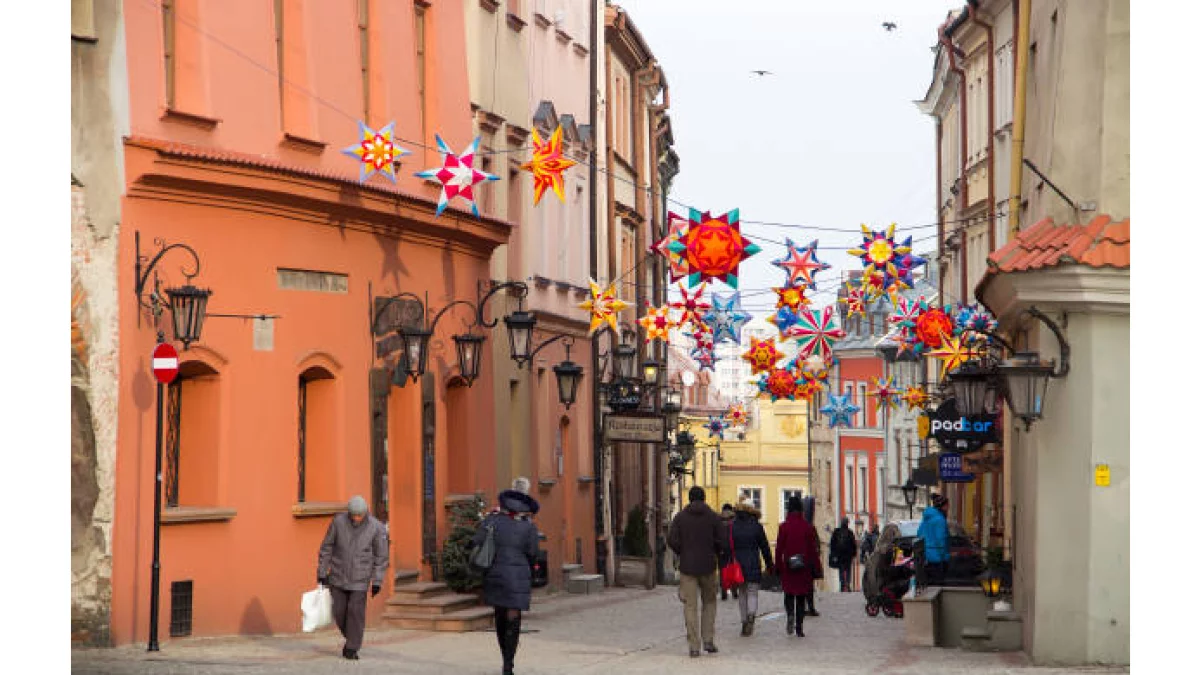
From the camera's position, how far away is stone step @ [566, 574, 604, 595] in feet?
114

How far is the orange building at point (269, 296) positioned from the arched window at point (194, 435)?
2cm

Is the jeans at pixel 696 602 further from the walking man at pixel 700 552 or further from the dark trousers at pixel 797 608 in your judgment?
the dark trousers at pixel 797 608

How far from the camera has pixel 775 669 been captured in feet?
63.0

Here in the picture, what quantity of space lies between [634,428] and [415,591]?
11.4m

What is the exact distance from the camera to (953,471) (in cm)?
3238

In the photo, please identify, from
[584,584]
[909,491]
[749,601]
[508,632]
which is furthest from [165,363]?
[909,491]

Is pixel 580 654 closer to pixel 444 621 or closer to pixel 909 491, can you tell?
pixel 444 621

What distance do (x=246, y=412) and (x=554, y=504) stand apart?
1449cm

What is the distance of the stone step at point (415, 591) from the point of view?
24406 millimetres

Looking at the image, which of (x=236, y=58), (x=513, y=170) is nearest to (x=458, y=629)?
(x=236, y=58)

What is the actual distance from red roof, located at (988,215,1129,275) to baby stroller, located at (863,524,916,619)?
10.7m

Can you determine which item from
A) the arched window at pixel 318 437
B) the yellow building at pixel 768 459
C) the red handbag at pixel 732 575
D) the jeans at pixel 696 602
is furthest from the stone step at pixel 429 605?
the yellow building at pixel 768 459

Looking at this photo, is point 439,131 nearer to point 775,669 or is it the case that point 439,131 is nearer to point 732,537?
point 732,537

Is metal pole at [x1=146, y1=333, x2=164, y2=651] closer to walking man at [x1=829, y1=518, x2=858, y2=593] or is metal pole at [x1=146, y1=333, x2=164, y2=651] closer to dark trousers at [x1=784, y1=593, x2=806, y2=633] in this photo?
dark trousers at [x1=784, y1=593, x2=806, y2=633]
